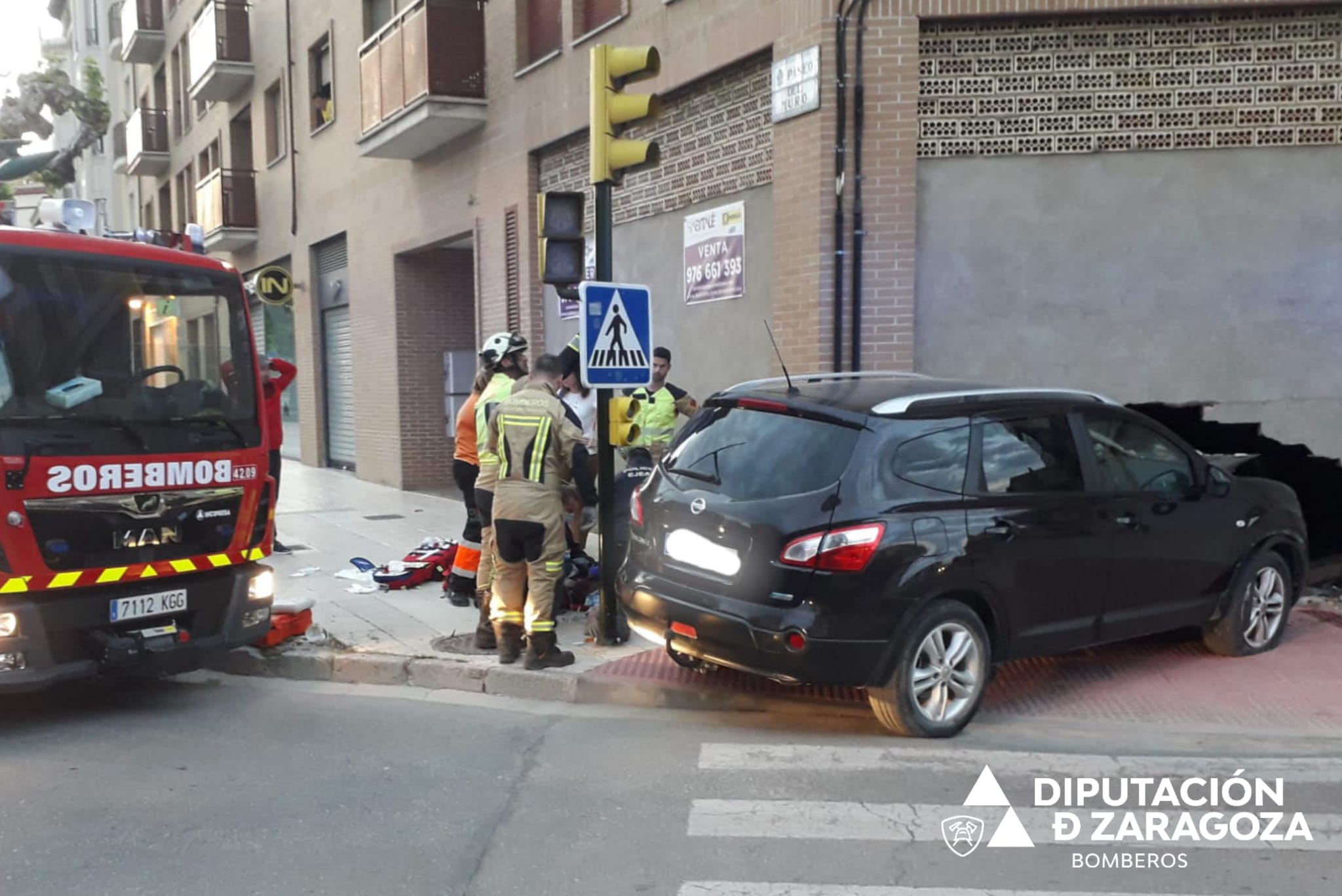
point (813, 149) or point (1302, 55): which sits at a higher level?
point (1302, 55)

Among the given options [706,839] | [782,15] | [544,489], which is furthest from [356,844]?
[782,15]

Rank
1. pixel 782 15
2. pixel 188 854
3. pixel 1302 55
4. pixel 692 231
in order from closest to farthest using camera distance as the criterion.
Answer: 1. pixel 188 854
2. pixel 1302 55
3. pixel 782 15
4. pixel 692 231

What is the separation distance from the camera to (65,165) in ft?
32.1

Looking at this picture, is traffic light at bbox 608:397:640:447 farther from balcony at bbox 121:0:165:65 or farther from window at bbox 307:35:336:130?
balcony at bbox 121:0:165:65

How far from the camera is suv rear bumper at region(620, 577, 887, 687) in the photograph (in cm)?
499

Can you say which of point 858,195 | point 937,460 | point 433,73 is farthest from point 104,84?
point 937,460

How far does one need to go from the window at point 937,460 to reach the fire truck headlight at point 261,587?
3.72 metres

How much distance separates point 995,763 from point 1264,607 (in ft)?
8.94

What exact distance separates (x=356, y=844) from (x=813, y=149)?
6.64 meters

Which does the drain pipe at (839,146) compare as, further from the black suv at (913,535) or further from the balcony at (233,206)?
the balcony at (233,206)

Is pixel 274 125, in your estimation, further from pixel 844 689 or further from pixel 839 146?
pixel 844 689

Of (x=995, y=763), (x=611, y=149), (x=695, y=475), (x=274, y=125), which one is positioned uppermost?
(x=274, y=125)

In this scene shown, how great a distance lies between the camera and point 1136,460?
238 inches

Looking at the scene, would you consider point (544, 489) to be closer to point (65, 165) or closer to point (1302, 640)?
point (1302, 640)
